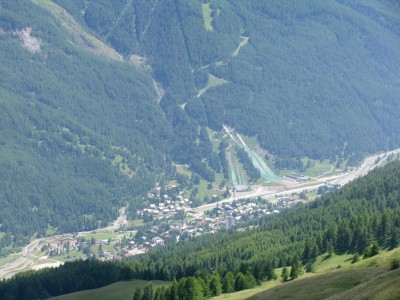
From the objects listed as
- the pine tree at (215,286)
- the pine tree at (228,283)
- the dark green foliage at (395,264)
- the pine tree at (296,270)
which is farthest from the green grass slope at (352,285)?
the pine tree at (228,283)

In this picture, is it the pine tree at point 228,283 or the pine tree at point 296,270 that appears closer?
the pine tree at point 296,270

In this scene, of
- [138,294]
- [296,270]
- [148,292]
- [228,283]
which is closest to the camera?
[296,270]

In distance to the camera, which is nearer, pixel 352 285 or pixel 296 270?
pixel 352 285

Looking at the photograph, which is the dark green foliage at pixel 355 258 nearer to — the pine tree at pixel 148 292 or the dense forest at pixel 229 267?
the dense forest at pixel 229 267

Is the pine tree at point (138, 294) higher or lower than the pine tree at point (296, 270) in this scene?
lower

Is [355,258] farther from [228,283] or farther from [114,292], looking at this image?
[114,292]

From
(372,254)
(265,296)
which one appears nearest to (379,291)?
(265,296)

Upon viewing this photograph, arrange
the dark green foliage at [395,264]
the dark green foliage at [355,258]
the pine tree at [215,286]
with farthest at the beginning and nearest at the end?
the pine tree at [215,286]
the dark green foliage at [355,258]
the dark green foliage at [395,264]

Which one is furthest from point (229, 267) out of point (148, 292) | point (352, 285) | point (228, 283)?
point (352, 285)

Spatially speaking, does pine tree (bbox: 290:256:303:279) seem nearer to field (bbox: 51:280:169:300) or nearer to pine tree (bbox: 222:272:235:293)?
pine tree (bbox: 222:272:235:293)
